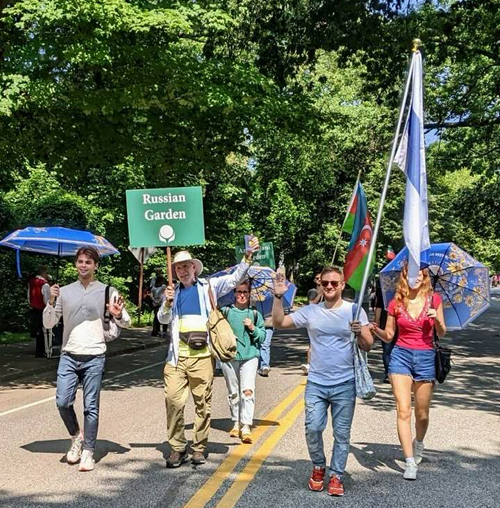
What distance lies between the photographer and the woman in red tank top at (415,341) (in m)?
5.97

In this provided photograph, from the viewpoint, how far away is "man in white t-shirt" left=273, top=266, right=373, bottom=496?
5.32 meters

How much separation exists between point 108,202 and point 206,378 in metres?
22.9

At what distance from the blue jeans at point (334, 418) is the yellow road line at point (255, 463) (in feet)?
2.08

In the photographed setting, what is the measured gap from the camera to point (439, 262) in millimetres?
8945

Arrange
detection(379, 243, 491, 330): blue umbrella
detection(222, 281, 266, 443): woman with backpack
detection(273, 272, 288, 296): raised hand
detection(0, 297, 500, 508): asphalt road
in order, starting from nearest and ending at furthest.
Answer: detection(0, 297, 500, 508): asphalt road → detection(273, 272, 288, 296): raised hand → detection(222, 281, 266, 443): woman with backpack → detection(379, 243, 491, 330): blue umbrella

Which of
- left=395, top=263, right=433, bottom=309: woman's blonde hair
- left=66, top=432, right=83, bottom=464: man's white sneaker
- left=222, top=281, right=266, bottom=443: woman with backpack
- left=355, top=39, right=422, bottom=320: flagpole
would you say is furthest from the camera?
left=222, top=281, right=266, bottom=443: woman with backpack

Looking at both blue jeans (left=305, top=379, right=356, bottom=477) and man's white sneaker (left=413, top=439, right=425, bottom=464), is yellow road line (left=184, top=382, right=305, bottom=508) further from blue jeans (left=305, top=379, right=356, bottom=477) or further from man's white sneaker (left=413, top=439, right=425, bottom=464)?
man's white sneaker (left=413, top=439, right=425, bottom=464)

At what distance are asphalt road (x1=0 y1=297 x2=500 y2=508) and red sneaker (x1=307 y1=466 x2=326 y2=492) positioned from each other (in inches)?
2.7

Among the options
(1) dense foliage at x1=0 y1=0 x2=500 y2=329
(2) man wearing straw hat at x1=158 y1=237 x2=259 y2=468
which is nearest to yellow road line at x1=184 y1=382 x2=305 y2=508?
(2) man wearing straw hat at x1=158 y1=237 x2=259 y2=468

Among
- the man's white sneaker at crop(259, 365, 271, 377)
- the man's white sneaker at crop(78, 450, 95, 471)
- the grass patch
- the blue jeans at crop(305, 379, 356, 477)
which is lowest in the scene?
the grass patch

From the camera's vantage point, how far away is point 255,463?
621cm

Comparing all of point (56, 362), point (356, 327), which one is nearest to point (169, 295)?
point (356, 327)

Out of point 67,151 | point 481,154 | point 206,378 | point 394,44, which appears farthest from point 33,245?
point 481,154

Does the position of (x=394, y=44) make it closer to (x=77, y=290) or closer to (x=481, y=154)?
(x=77, y=290)
